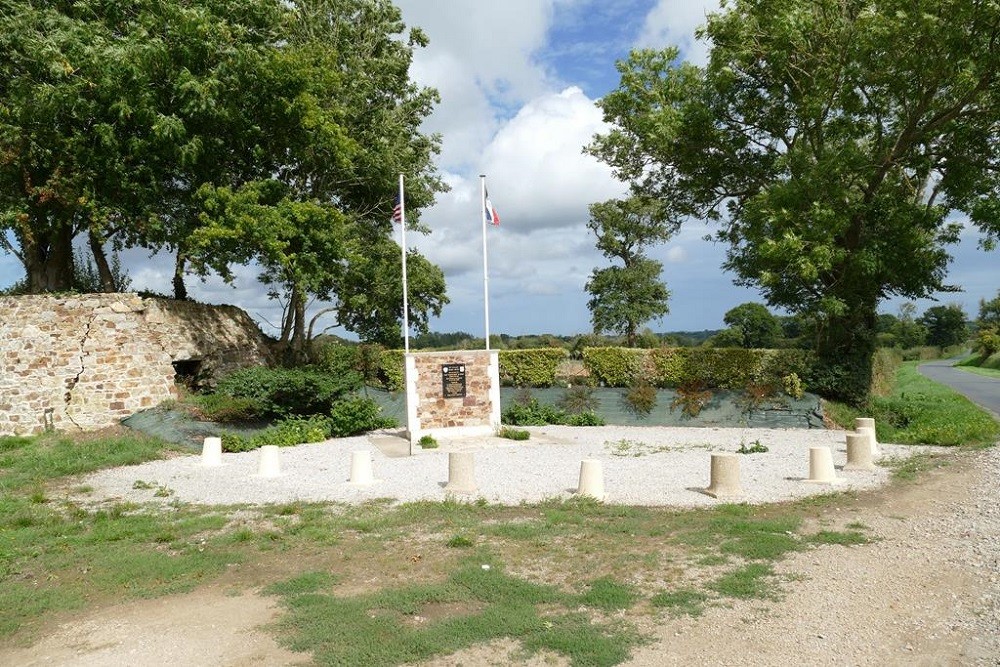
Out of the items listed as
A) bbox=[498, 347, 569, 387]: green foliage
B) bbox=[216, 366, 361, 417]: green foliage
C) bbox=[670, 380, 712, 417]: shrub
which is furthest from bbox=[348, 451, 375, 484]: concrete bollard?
bbox=[670, 380, 712, 417]: shrub

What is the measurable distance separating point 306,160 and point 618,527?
1608 cm

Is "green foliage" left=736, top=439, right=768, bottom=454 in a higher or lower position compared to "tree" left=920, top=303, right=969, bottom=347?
lower

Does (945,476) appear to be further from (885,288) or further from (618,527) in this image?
(885,288)

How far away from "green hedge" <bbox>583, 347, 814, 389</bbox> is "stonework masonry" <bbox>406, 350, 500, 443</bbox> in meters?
4.59

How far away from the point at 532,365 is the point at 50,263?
45.3 feet

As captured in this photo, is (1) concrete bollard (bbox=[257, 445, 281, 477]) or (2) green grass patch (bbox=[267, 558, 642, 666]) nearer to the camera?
(2) green grass patch (bbox=[267, 558, 642, 666])

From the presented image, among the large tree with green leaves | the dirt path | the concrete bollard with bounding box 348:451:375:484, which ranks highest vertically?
the large tree with green leaves

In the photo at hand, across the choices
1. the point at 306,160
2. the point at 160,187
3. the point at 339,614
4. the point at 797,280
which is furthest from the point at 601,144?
the point at 339,614

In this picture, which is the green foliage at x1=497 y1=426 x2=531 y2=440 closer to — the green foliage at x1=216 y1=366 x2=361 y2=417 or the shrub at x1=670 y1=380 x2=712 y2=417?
the green foliage at x1=216 y1=366 x2=361 y2=417

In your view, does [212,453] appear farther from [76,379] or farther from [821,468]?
[821,468]

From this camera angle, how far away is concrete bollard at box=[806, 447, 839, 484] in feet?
34.3

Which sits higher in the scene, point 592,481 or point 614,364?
point 614,364

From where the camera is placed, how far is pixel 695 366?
761 inches

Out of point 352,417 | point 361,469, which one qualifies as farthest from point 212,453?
point 352,417
